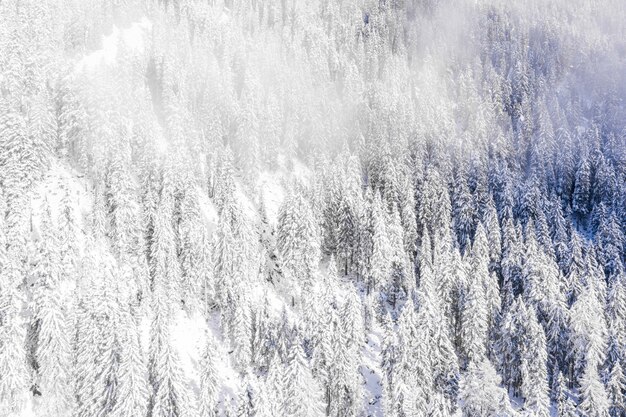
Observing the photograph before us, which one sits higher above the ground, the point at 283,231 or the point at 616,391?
the point at 283,231

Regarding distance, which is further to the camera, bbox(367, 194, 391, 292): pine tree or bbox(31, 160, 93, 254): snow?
bbox(367, 194, 391, 292): pine tree

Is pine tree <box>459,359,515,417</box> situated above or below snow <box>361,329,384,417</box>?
above

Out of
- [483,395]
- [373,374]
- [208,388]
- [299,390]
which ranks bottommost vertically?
[373,374]

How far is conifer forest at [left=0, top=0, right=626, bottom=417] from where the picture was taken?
5019 centimetres

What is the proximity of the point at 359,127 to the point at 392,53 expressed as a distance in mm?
59356

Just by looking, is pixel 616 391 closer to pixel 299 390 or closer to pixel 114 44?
pixel 299 390

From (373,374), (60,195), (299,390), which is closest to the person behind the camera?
(299,390)

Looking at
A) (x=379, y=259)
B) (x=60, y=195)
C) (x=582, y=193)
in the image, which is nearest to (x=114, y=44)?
(x=60, y=195)

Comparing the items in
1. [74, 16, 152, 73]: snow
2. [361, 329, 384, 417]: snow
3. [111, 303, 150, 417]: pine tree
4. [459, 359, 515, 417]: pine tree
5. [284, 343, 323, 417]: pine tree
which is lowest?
[361, 329, 384, 417]: snow

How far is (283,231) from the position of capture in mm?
79938

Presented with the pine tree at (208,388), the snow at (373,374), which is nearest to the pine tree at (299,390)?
the pine tree at (208,388)

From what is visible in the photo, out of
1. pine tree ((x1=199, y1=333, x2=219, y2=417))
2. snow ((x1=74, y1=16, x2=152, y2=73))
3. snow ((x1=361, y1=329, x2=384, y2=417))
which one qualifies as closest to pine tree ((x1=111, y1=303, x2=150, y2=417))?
pine tree ((x1=199, y1=333, x2=219, y2=417))

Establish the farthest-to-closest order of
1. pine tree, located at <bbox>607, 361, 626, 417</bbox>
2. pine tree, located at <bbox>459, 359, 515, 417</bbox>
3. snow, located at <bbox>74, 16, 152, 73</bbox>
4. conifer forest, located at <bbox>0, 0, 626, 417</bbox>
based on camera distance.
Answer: snow, located at <bbox>74, 16, 152, 73</bbox>, pine tree, located at <bbox>607, 361, 626, 417</bbox>, pine tree, located at <bbox>459, 359, 515, 417</bbox>, conifer forest, located at <bbox>0, 0, 626, 417</bbox>

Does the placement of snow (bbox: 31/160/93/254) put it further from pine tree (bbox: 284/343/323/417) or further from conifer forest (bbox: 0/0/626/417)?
pine tree (bbox: 284/343/323/417)
